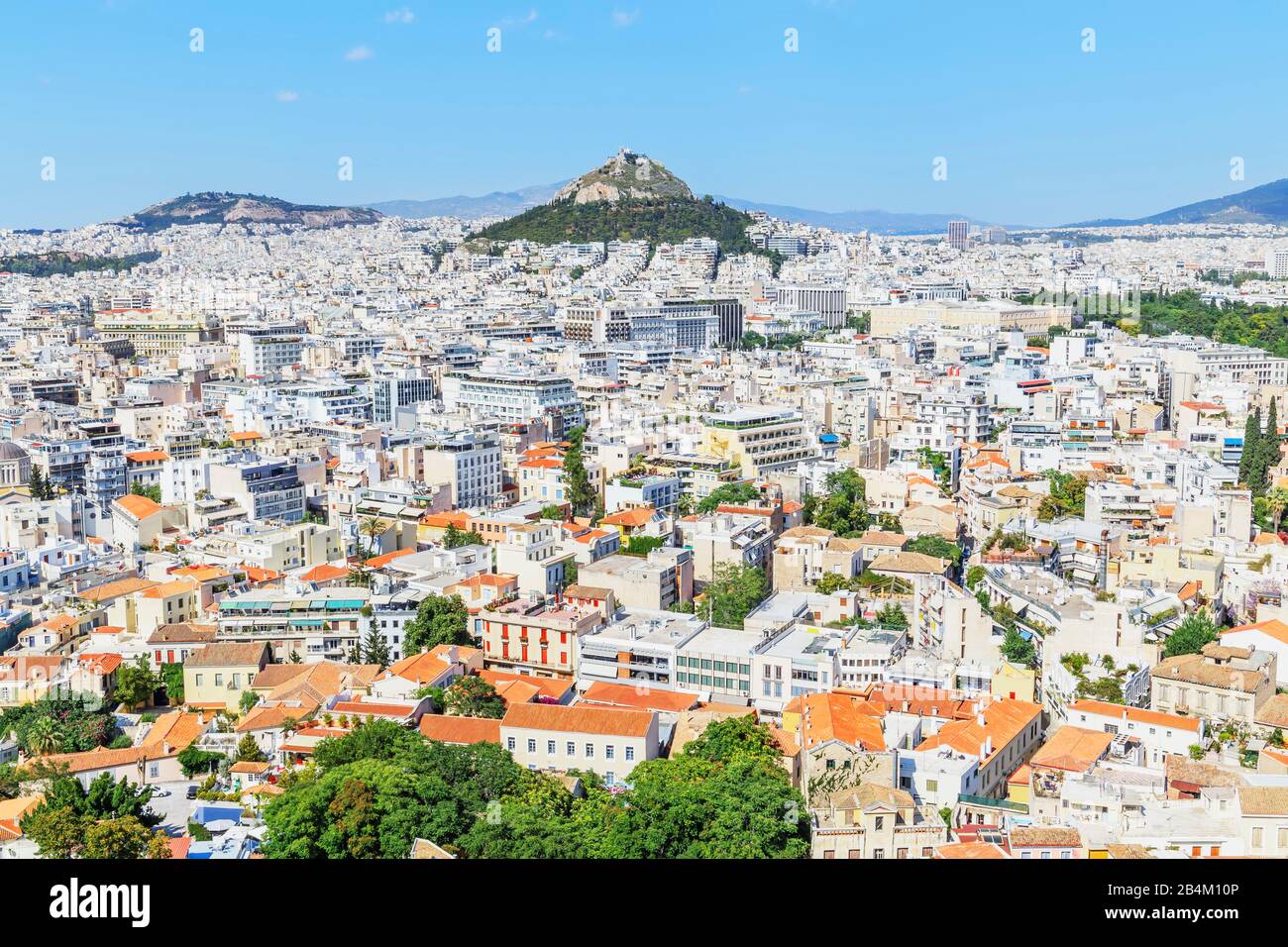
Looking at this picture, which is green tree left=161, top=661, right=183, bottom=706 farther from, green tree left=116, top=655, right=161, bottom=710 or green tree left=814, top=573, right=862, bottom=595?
green tree left=814, top=573, right=862, bottom=595

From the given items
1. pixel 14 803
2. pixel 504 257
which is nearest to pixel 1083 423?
pixel 14 803

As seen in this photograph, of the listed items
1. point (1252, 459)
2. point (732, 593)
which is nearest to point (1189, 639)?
point (732, 593)

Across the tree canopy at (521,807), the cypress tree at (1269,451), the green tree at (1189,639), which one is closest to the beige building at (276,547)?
the tree canopy at (521,807)

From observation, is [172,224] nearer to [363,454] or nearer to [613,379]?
[613,379]

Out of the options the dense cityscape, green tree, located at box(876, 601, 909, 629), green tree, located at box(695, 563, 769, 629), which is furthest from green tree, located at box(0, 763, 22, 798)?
green tree, located at box(876, 601, 909, 629)

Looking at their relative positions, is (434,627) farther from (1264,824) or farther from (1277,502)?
(1277,502)

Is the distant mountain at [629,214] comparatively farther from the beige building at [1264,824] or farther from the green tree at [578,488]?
the beige building at [1264,824]
